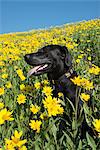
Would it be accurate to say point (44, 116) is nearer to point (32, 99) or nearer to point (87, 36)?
point (32, 99)

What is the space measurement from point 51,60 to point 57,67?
7.9 inches

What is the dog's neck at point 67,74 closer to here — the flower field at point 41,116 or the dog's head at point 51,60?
the dog's head at point 51,60

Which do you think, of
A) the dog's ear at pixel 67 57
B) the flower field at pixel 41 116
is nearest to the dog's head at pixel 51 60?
the dog's ear at pixel 67 57

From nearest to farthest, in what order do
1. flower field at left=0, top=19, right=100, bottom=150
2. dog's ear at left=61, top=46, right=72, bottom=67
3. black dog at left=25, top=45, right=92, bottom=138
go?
flower field at left=0, top=19, right=100, bottom=150 < black dog at left=25, top=45, right=92, bottom=138 < dog's ear at left=61, top=46, right=72, bottom=67

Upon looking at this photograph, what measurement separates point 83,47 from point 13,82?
4.72 m

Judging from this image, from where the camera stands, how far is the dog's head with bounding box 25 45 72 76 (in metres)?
5.27

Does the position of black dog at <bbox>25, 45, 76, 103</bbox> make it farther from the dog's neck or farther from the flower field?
the flower field

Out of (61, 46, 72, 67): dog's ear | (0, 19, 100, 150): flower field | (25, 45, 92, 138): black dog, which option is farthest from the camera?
(61, 46, 72, 67): dog's ear

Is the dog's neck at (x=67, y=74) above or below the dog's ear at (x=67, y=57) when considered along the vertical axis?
below

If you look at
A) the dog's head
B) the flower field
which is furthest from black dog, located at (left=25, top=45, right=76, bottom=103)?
the flower field

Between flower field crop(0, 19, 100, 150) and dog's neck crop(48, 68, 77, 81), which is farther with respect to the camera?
dog's neck crop(48, 68, 77, 81)

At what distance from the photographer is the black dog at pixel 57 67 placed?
5069mm

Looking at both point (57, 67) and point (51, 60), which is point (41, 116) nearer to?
point (57, 67)

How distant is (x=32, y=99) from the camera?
5.13 meters
